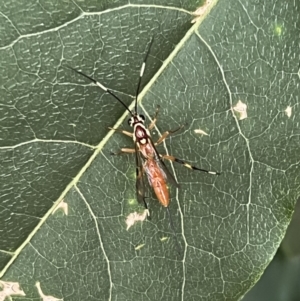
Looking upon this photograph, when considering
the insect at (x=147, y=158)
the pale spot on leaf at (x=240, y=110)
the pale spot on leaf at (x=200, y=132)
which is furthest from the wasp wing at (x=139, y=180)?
the pale spot on leaf at (x=240, y=110)

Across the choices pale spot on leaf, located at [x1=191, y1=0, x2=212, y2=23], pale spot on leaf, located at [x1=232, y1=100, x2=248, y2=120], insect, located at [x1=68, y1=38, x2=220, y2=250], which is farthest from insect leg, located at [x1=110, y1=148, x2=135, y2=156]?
pale spot on leaf, located at [x1=191, y1=0, x2=212, y2=23]

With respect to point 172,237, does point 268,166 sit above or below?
above

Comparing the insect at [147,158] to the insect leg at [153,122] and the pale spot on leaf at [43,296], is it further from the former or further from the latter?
the pale spot on leaf at [43,296]

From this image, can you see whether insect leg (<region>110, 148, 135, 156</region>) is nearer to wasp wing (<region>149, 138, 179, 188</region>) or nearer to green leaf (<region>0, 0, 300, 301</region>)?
green leaf (<region>0, 0, 300, 301</region>)

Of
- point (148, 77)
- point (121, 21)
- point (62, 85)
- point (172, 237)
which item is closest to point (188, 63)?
point (148, 77)

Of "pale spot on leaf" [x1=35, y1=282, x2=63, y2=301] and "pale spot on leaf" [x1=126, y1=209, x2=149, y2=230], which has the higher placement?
"pale spot on leaf" [x1=126, y1=209, x2=149, y2=230]

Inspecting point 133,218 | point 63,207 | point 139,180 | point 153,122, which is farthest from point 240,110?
point 63,207

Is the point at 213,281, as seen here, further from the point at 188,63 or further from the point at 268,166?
the point at 188,63
